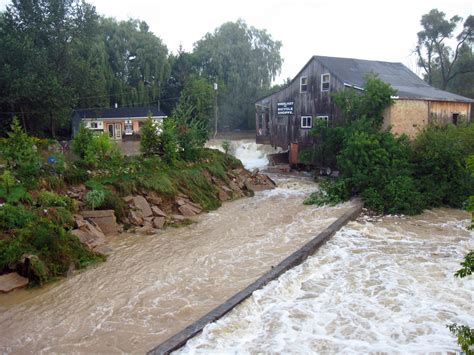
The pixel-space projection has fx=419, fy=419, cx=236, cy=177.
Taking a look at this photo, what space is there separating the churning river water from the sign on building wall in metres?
13.6

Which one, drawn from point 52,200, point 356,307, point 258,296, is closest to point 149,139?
point 52,200

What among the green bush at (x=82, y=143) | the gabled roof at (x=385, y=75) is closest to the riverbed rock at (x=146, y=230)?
the green bush at (x=82, y=143)

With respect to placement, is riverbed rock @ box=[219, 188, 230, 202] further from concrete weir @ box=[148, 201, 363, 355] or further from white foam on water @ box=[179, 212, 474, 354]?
white foam on water @ box=[179, 212, 474, 354]

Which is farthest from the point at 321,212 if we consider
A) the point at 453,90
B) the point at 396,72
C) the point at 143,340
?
the point at 453,90

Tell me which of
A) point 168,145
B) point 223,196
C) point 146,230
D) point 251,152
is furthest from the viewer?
point 251,152

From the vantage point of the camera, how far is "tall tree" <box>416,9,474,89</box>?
37531mm

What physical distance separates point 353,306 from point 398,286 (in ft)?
4.78

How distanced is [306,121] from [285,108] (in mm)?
1910

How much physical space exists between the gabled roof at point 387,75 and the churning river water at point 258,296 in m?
11.1

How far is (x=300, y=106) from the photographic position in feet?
80.7

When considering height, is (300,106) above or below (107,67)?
below

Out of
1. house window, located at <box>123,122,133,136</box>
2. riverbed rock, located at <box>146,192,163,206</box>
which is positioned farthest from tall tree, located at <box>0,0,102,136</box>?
riverbed rock, located at <box>146,192,163,206</box>

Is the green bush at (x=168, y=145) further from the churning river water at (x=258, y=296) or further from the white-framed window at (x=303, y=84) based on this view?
the white-framed window at (x=303, y=84)

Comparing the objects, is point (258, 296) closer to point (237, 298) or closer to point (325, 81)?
point (237, 298)
